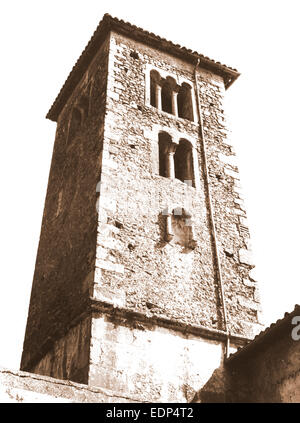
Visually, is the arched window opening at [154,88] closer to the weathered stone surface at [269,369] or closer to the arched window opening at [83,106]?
the arched window opening at [83,106]

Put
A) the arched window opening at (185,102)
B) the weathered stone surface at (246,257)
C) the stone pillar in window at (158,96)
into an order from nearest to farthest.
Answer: the weathered stone surface at (246,257), the stone pillar in window at (158,96), the arched window opening at (185,102)

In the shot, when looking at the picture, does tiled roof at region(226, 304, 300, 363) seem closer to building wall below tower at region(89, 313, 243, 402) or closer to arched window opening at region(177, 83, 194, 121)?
building wall below tower at region(89, 313, 243, 402)

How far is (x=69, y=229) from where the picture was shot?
362 inches

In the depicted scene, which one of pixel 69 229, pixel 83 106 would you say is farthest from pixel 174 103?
pixel 69 229

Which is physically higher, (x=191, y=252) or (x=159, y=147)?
(x=159, y=147)

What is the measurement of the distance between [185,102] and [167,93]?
48 cm

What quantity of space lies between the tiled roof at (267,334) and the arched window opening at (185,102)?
5749 millimetres

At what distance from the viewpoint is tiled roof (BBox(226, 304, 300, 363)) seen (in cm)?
622

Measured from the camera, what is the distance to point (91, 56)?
12.3m

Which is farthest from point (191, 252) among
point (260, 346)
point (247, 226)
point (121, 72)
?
point (121, 72)

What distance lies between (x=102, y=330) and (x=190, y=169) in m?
4.28

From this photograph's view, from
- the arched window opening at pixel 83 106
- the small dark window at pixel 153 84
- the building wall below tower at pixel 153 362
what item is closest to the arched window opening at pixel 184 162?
the small dark window at pixel 153 84

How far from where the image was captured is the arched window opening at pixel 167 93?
11609 mm
